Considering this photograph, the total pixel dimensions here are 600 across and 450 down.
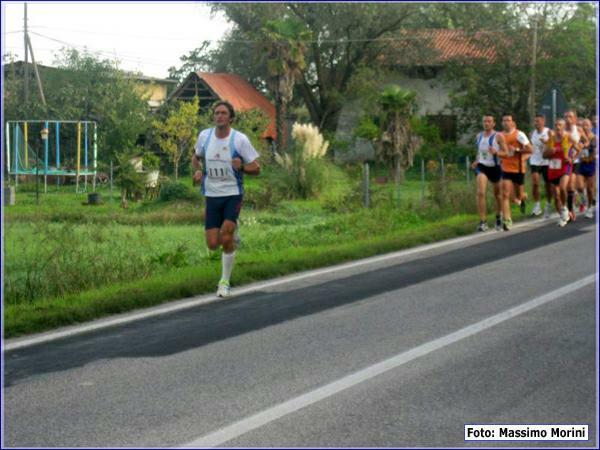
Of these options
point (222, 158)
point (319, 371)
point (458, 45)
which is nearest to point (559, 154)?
point (222, 158)

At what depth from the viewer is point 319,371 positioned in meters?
8.57

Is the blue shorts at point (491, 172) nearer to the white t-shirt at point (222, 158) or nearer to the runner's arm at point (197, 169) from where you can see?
the white t-shirt at point (222, 158)

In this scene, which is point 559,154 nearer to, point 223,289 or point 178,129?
point 178,129

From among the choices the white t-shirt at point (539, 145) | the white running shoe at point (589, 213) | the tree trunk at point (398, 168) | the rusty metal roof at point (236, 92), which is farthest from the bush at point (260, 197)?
the tree trunk at point (398, 168)

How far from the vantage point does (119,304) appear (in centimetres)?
1178

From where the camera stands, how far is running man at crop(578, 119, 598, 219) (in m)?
21.6

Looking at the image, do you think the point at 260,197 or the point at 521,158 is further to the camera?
the point at 260,197

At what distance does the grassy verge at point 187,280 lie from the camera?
11.0 meters

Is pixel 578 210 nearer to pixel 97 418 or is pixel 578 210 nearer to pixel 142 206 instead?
pixel 142 206

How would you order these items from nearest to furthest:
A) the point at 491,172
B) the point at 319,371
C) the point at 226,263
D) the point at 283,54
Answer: the point at 319,371 < the point at 226,263 < the point at 491,172 < the point at 283,54

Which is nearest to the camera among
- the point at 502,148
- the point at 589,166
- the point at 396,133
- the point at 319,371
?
the point at 319,371
